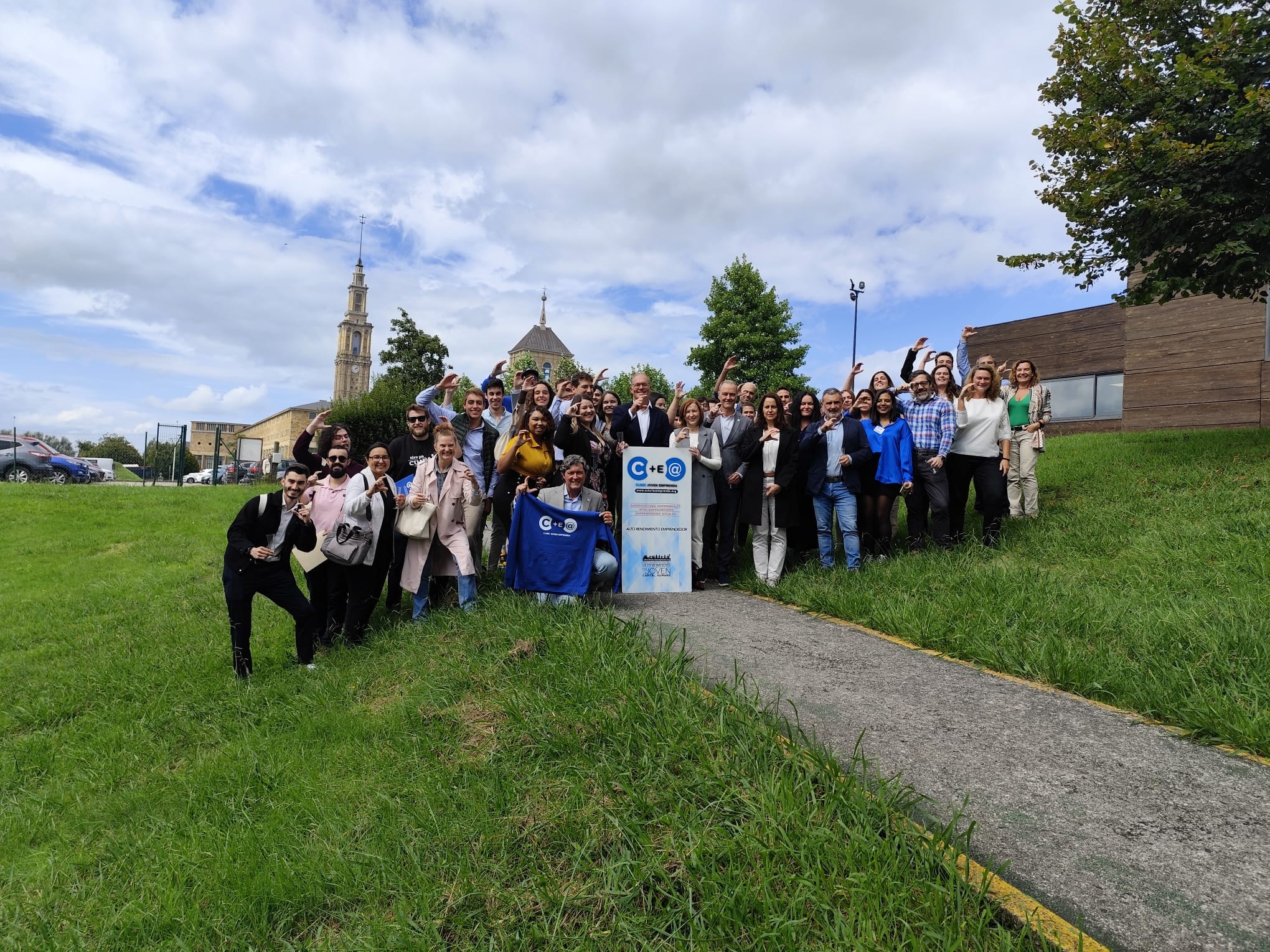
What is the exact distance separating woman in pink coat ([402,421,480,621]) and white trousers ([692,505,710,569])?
88.5 inches

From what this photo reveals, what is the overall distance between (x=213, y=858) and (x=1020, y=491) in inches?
335

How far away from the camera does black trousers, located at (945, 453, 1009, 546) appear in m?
7.35

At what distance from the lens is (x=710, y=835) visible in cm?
267

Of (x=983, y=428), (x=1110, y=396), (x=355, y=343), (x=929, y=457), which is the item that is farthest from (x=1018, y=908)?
(x=355, y=343)

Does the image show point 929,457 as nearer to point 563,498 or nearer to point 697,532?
point 697,532

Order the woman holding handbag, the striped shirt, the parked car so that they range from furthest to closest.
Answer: the parked car, the striped shirt, the woman holding handbag

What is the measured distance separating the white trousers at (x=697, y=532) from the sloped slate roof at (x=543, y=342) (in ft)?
332

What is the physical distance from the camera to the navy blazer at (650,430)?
7.48m

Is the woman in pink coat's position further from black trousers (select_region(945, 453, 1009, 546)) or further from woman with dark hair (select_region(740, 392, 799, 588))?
black trousers (select_region(945, 453, 1009, 546))

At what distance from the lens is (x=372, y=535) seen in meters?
6.44

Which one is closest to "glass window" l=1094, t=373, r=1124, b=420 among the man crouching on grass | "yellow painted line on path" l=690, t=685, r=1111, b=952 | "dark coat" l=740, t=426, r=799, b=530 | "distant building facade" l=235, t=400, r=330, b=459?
"dark coat" l=740, t=426, r=799, b=530

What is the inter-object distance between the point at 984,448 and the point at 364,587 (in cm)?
631

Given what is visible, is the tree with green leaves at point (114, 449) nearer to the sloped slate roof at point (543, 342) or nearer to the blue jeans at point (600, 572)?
the sloped slate roof at point (543, 342)

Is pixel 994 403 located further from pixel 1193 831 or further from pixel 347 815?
pixel 347 815
